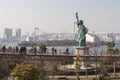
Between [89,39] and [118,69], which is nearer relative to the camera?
[118,69]

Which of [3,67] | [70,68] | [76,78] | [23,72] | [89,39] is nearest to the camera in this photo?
[23,72]

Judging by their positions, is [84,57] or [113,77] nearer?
[113,77]

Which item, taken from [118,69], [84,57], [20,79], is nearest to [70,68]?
[84,57]

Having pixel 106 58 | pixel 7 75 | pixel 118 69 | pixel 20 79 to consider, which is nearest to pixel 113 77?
pixel 106 58

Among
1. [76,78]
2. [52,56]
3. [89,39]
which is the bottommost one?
[76,78]

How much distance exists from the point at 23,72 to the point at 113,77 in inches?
560

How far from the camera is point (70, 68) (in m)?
38.5

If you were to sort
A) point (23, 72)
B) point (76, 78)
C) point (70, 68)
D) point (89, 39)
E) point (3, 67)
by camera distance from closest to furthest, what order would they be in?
point (23, 72) → point (76, 78) → point (3, 67) → point (70, 68) → point (89, 39)

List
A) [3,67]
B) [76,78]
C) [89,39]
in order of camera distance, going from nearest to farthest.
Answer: [76,78], [3,67], [89,39]

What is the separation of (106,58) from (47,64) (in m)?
7.85

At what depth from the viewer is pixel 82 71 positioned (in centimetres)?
3572

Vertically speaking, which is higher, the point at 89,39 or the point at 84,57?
the point at 89,39

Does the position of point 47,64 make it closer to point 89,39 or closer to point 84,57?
point 84,57

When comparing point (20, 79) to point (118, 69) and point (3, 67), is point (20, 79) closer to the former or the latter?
point (3, 67)
